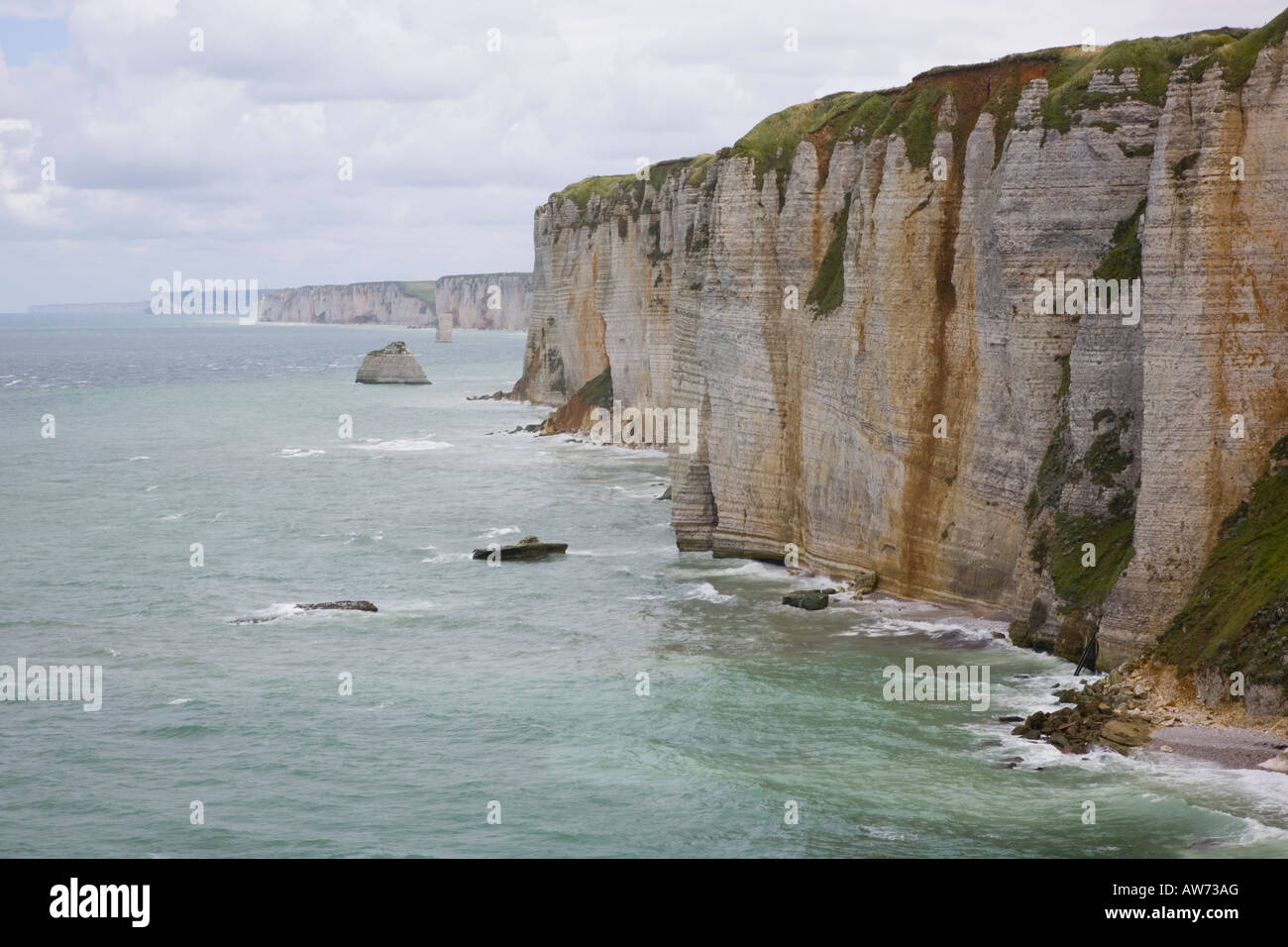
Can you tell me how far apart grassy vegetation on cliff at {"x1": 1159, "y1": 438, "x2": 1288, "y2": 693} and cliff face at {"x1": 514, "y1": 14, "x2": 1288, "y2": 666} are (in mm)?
544

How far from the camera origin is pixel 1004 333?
137 ft

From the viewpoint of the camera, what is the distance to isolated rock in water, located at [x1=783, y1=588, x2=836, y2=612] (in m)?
46.2

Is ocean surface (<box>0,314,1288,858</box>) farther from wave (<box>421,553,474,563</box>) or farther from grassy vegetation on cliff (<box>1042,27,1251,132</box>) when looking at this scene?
grassy vegetation on cliff (<box>1042,27,1251,132</box>)

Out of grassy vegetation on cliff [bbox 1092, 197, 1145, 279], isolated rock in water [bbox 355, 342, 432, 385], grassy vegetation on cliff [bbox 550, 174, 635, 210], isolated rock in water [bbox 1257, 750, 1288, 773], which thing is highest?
grassy vegetation on cliff [bbox 550, 174, 635, 210]

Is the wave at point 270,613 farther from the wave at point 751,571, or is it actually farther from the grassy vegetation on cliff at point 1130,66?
the grassy vegetation on cliff at point 1130,66

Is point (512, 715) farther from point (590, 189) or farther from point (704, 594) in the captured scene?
point (590, 189)

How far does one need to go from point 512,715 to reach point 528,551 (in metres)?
21.2

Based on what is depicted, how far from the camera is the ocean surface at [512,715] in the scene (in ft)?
94.7

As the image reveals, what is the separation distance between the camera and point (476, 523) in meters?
67.6

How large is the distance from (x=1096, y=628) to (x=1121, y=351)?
7.02 m

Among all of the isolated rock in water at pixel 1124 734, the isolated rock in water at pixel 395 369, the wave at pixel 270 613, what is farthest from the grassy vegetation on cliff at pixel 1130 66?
the isolated rock in water at pixel 395 369

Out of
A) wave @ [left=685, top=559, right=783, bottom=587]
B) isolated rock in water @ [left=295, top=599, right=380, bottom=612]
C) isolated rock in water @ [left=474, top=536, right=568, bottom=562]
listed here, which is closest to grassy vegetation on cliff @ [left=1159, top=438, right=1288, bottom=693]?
wave @ [left=685, top=559, right=783, bottom=587]

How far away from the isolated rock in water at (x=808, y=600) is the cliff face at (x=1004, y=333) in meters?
2.21
